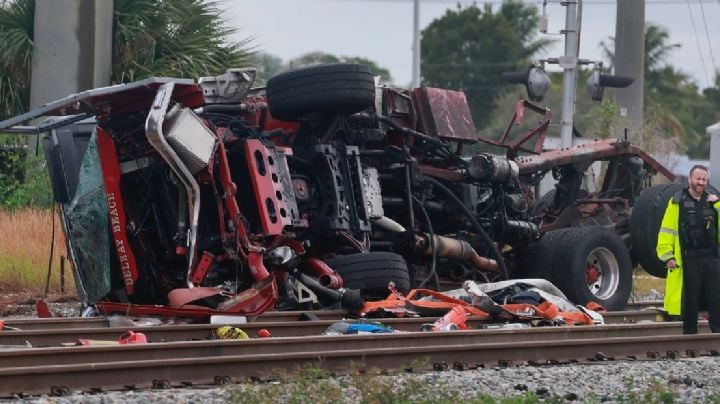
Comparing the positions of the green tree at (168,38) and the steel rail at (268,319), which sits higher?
the green tree at (168,38)

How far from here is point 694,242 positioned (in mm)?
12117

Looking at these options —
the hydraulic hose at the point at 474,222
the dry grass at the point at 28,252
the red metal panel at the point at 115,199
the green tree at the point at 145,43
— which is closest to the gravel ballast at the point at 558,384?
the red metal panel at the point at 115,199

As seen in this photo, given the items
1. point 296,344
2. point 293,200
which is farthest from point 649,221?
point 296,344

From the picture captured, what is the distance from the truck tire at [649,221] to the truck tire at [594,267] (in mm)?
212

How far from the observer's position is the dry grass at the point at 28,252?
1792 centimetres

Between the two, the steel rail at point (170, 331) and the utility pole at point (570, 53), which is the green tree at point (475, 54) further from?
the steel rail at point (170, 331)

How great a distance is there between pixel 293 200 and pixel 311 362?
447 cm

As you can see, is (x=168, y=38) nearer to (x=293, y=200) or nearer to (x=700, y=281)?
(x=293, y=200)

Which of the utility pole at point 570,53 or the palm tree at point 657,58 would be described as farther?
the palm tree at point 657,58

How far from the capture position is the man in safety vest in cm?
1209

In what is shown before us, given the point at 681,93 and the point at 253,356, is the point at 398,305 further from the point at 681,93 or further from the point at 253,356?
the point at 681,93

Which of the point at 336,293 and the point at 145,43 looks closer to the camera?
the point at 336,293

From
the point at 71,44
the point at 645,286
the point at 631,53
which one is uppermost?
the point at 631,53

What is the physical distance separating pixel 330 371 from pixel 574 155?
8.39 metres
